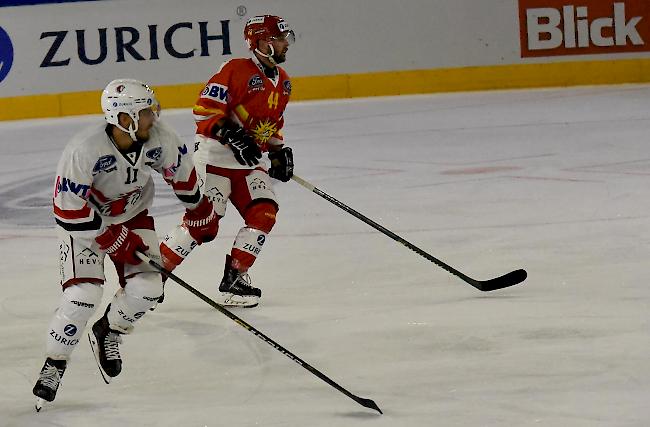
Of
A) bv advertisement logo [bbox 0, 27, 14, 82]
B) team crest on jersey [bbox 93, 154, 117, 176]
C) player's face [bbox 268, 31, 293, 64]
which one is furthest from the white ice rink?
bv advertisement logo [bbox 0, 27, 14, 82]

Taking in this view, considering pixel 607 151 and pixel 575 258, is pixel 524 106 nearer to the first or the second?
pixel 607 151

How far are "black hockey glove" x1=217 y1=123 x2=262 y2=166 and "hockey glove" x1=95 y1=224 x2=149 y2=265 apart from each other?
1063 mm

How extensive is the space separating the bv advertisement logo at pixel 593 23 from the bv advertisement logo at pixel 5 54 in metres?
4.78

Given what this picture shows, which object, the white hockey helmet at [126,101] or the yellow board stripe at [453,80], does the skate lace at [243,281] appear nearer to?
the white hockey helmet at [126,101]

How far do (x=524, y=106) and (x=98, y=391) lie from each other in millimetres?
7475

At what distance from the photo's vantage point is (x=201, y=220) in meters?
4.27

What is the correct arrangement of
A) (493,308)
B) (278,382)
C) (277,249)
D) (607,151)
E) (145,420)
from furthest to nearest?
(607,151) < (277,249) < (493,308) < (278,382) < (145,420)

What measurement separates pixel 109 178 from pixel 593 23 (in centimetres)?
872

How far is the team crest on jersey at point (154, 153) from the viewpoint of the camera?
12.6ft

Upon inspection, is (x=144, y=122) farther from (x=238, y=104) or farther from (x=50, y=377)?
(x=238, y=104)

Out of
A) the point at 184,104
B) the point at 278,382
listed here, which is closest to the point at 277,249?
the point at 278,382

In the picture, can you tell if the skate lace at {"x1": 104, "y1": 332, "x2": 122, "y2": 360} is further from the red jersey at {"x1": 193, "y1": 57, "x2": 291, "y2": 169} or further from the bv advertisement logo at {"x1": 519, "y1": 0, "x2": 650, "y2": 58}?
the bv advertisement logo at {"x1": 519, "y1": 0, "x2": 650, "y2": 58}

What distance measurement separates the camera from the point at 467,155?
27.6ft

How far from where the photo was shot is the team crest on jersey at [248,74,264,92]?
16.4ft
